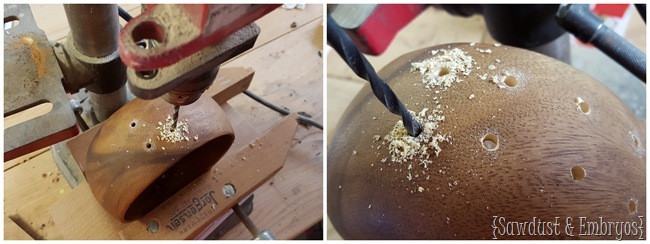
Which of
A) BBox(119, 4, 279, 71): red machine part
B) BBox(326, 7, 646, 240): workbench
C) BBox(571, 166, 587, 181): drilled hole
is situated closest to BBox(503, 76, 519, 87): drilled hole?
BBox(571, 166, 587, 181): drilled hole

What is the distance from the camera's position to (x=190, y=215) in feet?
2.31

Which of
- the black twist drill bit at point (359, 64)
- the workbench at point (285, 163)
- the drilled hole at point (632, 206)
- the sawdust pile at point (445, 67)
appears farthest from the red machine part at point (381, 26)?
the drilled hole at point (632, 206)

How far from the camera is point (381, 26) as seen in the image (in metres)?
0.96

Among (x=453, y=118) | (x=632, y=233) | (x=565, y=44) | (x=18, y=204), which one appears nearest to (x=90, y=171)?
(x=18, y=204)

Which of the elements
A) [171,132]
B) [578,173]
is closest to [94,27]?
[171,132]

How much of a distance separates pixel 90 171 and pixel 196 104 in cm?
15

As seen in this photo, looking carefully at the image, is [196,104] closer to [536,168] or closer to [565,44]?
[536,168]

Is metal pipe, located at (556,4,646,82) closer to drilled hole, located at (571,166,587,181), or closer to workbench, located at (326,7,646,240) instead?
drilled hole, located at (571,166,587,181)

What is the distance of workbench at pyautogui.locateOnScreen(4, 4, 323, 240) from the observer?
2.57 ft

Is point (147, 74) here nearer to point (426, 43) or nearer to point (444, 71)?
point (444, 71)

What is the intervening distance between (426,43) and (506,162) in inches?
29.7

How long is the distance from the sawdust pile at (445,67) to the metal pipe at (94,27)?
13.0 inches

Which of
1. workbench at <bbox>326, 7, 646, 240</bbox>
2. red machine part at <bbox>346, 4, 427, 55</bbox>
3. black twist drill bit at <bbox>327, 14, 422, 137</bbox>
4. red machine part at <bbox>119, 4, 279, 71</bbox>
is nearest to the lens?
red machine part at <bbox>119, 4, 279, 71</bbox>

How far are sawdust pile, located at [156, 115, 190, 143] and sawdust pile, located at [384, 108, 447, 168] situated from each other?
231mm
